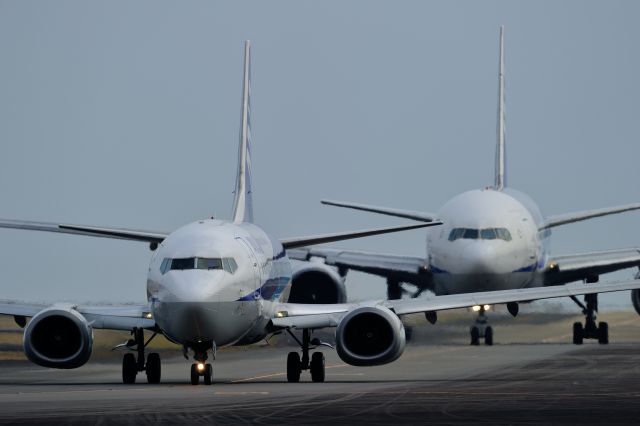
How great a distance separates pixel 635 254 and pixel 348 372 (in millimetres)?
19521

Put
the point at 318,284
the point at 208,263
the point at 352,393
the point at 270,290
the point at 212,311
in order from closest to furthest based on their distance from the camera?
the point at 352,393 < the point at 212,311 < the point at 208,263 < the point at 270,290 < the point at 318,284


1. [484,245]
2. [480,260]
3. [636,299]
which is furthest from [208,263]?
[636,299]

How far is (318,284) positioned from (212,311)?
49.9 ft

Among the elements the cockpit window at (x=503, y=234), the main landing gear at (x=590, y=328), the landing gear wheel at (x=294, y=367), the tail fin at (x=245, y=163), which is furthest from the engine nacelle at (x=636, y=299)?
the landing gear wheel at (x=294, y=367)

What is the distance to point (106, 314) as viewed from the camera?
32.3m

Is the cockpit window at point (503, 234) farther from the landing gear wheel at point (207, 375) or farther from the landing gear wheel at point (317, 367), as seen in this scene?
the landing gear wheel at point (207, 375)

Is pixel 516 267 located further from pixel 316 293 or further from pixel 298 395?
pixel 298 395

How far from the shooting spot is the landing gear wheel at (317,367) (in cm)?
3206

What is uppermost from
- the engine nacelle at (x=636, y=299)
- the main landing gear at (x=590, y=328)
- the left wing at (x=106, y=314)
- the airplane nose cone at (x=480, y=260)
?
the airplane nose cone at (x=480, y=260)

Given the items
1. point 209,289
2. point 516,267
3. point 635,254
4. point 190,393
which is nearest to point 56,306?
point 209,289

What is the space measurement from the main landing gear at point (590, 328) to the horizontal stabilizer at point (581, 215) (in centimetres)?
263

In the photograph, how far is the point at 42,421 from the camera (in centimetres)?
2123

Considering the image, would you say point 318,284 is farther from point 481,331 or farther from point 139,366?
point 139,366

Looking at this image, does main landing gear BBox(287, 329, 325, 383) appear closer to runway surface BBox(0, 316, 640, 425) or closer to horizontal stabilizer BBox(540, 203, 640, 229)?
runway surface BBox(0, 316, 640, 425)
